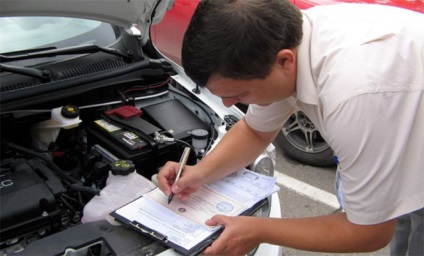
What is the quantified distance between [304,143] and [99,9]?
192 centimetres

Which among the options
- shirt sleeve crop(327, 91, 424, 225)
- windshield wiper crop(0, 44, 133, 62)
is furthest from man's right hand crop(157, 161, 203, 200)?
windshield wiper crop(0, 44, 133, 62)

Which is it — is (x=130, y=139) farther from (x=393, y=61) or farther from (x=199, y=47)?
(x=393, y=61)

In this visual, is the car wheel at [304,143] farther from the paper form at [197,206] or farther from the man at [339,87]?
the man at [339,87]

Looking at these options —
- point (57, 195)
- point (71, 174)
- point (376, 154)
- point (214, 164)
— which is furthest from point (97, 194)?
point (376, 154)

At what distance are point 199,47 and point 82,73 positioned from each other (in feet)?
3.37

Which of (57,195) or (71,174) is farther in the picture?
(71,174)

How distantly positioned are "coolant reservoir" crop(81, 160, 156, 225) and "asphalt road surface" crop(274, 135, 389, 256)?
57.3 inches

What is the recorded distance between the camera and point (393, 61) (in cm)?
119

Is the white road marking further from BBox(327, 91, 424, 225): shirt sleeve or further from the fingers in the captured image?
BBox(327, 91, 424, 225): shirt sleeve

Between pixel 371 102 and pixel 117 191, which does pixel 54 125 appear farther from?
pixel 371 102

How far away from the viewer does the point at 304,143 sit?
334 centimetres

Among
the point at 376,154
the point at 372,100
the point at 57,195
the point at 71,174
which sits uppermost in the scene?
the point at 372,100

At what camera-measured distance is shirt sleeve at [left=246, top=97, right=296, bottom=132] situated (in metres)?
1.62

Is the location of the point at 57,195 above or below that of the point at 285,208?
above
